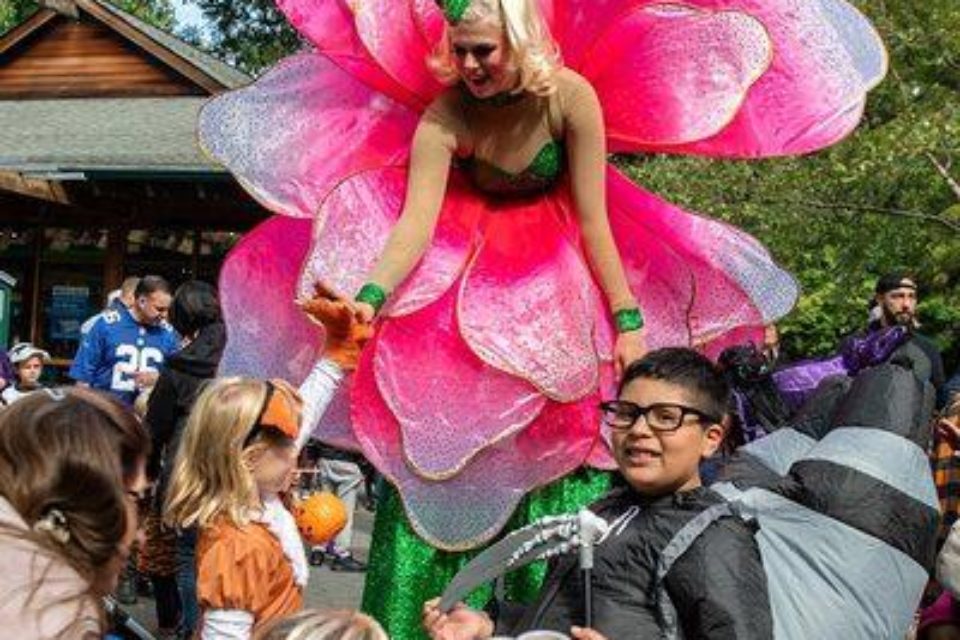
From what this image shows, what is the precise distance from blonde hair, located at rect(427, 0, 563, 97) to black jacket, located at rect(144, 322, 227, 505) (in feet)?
11.3

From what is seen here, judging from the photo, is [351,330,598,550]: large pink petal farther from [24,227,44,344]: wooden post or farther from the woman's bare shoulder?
[24,227,44,344]: wooden post

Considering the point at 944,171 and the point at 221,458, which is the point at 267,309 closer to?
the point at 221,458

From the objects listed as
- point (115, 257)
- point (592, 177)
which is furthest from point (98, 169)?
point (592, 177)

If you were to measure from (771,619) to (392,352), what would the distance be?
1.17m

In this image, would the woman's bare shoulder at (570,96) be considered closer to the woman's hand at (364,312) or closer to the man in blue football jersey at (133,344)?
the woman's hand at (364,312)

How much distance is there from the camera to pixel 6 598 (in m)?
1.86

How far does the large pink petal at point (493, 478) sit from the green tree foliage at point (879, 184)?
8790mm

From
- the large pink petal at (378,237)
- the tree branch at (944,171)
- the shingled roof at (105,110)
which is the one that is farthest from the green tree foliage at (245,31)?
the large pink petal at (378,237)

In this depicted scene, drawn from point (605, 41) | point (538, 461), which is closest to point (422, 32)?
point (605, 41)

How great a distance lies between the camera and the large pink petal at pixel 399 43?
3.42 m

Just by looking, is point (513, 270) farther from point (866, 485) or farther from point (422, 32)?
point (866, 485)

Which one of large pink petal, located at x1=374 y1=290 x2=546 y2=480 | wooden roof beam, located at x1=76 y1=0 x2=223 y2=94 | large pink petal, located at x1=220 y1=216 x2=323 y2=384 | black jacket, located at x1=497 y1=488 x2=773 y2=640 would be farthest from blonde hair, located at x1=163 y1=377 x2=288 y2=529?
→ wooden roof beam, located at x1=76 y1=0 x2=223 y2=94

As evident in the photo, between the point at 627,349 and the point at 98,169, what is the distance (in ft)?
37.3

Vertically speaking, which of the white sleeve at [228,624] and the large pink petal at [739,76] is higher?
the large pink petal at [739,76]
